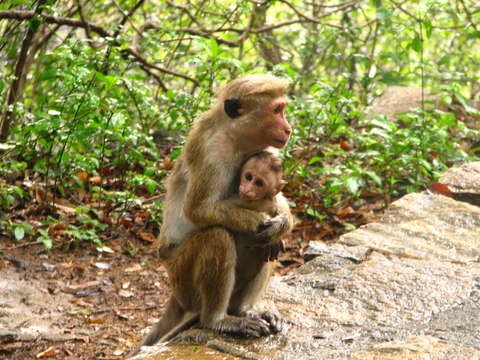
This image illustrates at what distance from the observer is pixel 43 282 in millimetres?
6926

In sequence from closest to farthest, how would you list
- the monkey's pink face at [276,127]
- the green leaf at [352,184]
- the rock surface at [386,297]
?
1. the rock surface at [386,297]
2. the monkey's pink face at [276,127]
3. the green leaf at [352,184]

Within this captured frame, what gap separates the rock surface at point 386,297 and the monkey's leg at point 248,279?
10.1 inches

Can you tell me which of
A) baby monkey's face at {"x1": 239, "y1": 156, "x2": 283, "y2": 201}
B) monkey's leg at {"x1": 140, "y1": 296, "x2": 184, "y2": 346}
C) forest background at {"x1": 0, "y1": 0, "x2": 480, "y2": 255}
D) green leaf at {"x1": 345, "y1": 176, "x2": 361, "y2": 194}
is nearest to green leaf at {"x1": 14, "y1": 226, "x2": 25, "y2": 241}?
forest background at {"x1": 0, "y1": 0, "x2": 480, "y2": 255}

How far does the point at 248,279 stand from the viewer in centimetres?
484

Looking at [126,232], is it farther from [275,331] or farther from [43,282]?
[275,331]

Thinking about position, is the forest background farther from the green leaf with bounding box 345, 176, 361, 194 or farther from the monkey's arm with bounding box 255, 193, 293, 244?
the monkey's arm with bounding box 255, 193, 293, 244

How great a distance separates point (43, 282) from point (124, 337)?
4.37 ft

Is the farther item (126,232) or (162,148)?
(162,148)

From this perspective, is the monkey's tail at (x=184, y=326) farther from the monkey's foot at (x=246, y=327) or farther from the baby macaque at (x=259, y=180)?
the baby macaque at (x=259, y=180)

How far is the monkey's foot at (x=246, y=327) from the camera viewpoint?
4379mm

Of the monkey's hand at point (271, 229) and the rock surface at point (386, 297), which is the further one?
the monkey's hand at point (271, 229)

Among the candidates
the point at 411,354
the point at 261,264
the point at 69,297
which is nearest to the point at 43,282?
the point at 69,297

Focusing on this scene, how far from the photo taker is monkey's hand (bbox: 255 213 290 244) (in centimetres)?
455

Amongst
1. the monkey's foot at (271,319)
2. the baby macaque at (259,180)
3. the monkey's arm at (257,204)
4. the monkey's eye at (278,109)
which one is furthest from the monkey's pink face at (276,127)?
the monkey's foot at (271,319)
